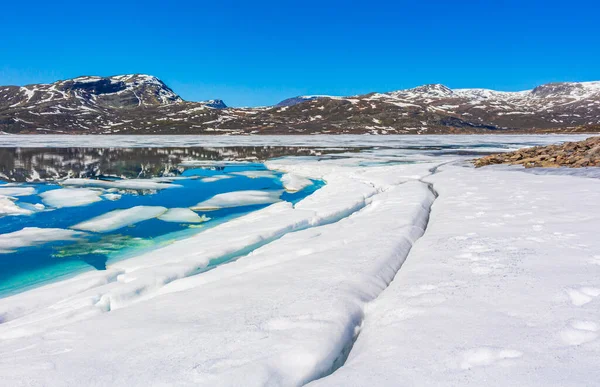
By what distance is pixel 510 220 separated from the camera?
8203 millimetres

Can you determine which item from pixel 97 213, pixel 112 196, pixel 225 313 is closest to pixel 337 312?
pixel 225 313

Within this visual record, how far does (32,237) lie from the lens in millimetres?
9164

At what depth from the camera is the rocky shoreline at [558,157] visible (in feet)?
60.0

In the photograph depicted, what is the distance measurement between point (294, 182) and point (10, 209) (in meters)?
10.9

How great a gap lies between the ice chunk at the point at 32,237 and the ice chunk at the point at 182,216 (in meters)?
2.30

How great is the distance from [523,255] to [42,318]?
6.29 metres

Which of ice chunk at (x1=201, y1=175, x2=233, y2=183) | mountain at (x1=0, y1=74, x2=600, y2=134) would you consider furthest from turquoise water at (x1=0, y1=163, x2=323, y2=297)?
mountain at (x1=0, y1=74, x2=600, y2=134)

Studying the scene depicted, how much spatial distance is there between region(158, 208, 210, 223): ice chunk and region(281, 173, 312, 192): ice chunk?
18.6 feet

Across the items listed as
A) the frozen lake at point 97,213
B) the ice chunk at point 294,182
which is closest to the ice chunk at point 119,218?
the frozen lake at point 97,213

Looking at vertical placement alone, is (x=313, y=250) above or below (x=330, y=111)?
below

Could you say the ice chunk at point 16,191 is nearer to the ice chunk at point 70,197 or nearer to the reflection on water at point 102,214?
the reflection on water at point 102,214

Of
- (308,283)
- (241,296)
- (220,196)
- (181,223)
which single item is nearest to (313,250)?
(308,283)

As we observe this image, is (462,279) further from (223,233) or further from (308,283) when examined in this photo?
(223,233)

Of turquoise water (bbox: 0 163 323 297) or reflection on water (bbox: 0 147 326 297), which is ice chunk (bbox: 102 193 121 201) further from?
turquoise water (bbox: 0 163 323 297)
